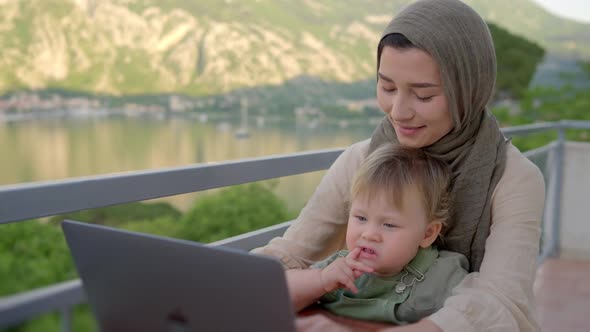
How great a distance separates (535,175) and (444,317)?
0.35 meters

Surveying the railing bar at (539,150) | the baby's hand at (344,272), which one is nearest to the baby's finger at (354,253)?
the baby's hand at (344,272)

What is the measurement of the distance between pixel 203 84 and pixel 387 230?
60.0ft

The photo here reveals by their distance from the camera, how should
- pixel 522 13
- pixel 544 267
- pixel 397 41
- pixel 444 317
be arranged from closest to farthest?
pixel 444 317 < pixel 397 41 < pixel 544 267 < pixel 522 13

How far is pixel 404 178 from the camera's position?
1152 millimetres

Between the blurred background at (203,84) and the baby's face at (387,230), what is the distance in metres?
15.7

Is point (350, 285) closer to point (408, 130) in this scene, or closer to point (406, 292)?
point (406, 292)

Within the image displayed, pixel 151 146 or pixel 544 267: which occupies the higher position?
pixel 544 267

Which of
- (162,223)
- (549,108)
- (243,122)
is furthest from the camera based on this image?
(549,108)

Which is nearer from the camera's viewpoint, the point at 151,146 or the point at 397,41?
the point at 397,41

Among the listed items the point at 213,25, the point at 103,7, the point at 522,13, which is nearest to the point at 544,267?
the point at 522,13

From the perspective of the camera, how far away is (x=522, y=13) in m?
18.7

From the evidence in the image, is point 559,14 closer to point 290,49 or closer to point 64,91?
point 290,49

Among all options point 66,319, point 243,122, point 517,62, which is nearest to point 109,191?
point 66,319

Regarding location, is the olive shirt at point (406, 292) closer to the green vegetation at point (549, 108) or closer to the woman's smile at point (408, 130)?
the woman's smile at point (408, 130)
